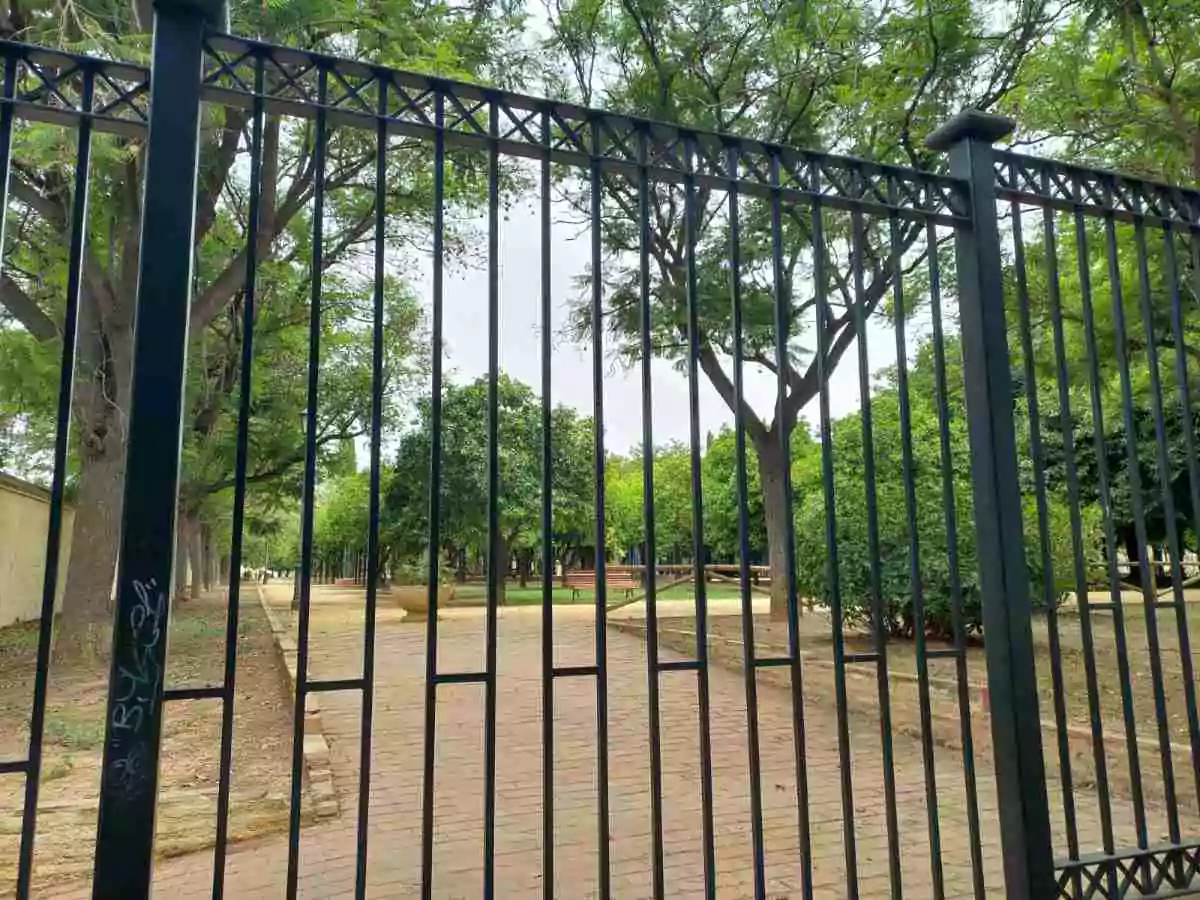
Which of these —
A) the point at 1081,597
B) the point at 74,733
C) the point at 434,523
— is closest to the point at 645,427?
the point at 434,523

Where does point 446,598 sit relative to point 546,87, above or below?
below

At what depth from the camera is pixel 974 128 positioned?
121 inches

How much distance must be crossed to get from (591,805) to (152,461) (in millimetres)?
3737

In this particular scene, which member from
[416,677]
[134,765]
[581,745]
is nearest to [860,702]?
[581,745]

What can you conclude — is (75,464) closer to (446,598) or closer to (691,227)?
(446,598)

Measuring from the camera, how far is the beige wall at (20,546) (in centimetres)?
1415

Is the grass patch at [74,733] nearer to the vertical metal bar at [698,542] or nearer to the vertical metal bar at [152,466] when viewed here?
the vertical metal bar at [152,466]

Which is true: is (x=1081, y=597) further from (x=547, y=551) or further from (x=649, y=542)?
(x=547, y=551)

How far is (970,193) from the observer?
3090mm

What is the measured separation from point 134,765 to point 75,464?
47.8 ft

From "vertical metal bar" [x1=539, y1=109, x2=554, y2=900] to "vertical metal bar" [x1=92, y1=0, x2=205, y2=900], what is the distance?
104cm

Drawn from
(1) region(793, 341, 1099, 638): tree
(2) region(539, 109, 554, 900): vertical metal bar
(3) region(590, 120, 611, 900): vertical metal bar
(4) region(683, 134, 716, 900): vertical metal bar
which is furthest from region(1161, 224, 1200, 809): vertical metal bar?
(1) region(793, 341, 1099, 638): tree

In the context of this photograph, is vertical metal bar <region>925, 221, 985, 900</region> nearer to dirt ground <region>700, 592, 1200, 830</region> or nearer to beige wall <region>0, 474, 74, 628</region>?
dirt ground <region>700, 592, 1200, 830</region>

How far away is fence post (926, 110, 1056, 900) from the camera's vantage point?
2688 mm
